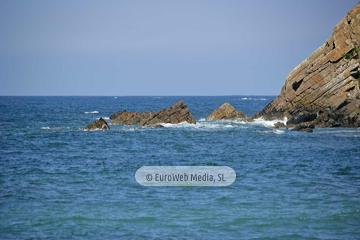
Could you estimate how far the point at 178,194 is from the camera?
2088cm

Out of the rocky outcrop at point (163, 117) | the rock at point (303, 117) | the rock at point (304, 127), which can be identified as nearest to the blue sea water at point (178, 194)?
the rock at point (304, 127)

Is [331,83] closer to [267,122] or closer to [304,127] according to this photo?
[304,127]

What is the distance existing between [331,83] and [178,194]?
41638 mm

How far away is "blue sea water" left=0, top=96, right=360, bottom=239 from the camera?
1630 cm

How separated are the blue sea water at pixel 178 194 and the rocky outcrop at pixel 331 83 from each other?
1505 cm

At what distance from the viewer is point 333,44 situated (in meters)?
58.1

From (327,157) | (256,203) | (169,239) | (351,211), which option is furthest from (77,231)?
(327,157)

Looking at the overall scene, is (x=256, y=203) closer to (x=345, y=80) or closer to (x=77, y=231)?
(x=77, y=231)

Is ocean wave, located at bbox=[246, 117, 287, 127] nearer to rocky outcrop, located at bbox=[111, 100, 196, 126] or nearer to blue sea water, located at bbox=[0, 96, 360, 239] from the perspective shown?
rocky outcrop, located at bbox=[111, 100, 196, 126]

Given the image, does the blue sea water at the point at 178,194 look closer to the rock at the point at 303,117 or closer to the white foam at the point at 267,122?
the rock at the point at 303,117

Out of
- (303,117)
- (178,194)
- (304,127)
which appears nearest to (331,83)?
(303,117)

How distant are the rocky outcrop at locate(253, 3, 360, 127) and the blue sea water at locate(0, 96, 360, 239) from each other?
49.4ft

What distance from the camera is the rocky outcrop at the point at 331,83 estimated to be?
52375 mm

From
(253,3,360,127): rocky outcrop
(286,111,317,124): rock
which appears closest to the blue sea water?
(253,3,360,127): rocky outcrop
